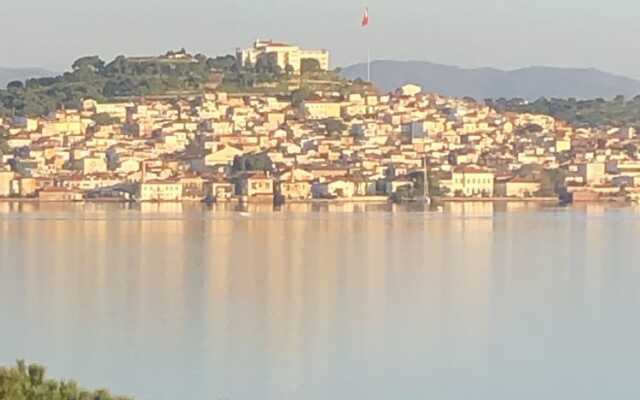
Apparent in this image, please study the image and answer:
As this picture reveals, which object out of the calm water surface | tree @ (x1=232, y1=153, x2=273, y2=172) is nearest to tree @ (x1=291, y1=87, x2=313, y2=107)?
tree @ (x1=232, y1=153, x2=273, y2=172)

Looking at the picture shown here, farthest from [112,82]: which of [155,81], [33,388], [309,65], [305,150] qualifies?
[33,388]

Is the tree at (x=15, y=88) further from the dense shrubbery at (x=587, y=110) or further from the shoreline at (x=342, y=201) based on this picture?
the dense shrubbery at (x=587, y=110)

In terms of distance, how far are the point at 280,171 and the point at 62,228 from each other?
53.1 feet

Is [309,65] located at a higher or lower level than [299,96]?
higher

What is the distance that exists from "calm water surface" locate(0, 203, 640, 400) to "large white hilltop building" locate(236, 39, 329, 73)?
28.2 meters

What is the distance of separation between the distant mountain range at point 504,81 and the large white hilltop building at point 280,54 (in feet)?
202

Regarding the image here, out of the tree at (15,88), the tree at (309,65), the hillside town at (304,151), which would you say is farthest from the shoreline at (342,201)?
the tree at (309,65)

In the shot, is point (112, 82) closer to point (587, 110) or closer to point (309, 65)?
point (309, 65)

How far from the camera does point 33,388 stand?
5.19 m

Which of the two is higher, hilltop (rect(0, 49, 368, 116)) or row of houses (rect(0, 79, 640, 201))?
hilltop (rect(0, 49, 368, 116))

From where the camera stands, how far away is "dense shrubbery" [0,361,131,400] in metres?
5.02

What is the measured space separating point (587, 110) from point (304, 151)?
580 inches

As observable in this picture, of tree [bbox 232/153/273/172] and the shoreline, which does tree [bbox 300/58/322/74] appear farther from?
the shoreline

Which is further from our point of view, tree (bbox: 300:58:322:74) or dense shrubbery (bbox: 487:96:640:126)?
dense shrubbery (bbox: 487:96:640:126)
